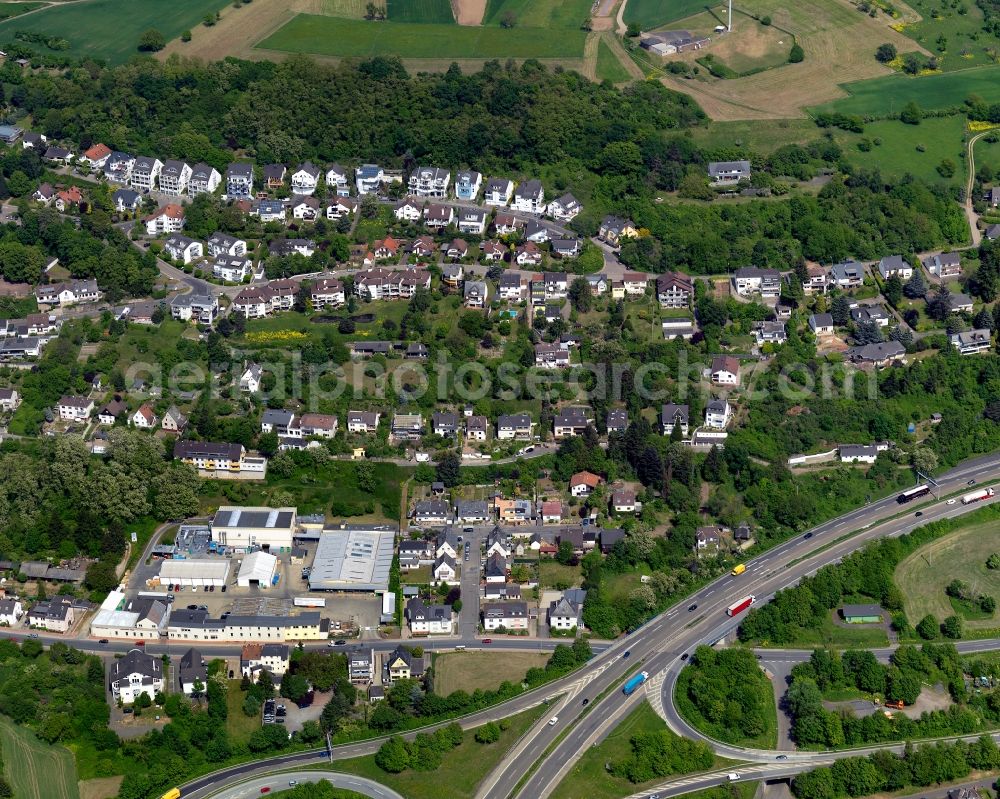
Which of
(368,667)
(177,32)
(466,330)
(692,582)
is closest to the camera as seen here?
(368,667)

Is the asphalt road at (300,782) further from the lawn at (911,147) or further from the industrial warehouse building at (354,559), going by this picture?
the lawn at (911,147)

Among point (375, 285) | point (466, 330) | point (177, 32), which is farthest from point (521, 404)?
point (177, 32)

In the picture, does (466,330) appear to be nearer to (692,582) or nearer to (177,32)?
(692,582)

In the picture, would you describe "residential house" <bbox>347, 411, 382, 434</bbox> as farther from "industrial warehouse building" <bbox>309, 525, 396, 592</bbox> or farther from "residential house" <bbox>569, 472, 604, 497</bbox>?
"residential house" <bbox>569, 472, 604, 497</bbox>

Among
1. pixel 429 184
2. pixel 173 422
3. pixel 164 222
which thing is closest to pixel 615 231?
pixel 429 184

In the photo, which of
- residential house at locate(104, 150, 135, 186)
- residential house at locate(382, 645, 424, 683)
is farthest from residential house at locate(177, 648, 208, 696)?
residential house at locate(104, 150, 135, 186)

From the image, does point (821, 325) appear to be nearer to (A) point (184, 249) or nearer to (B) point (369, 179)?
(B) point (369, 179)
